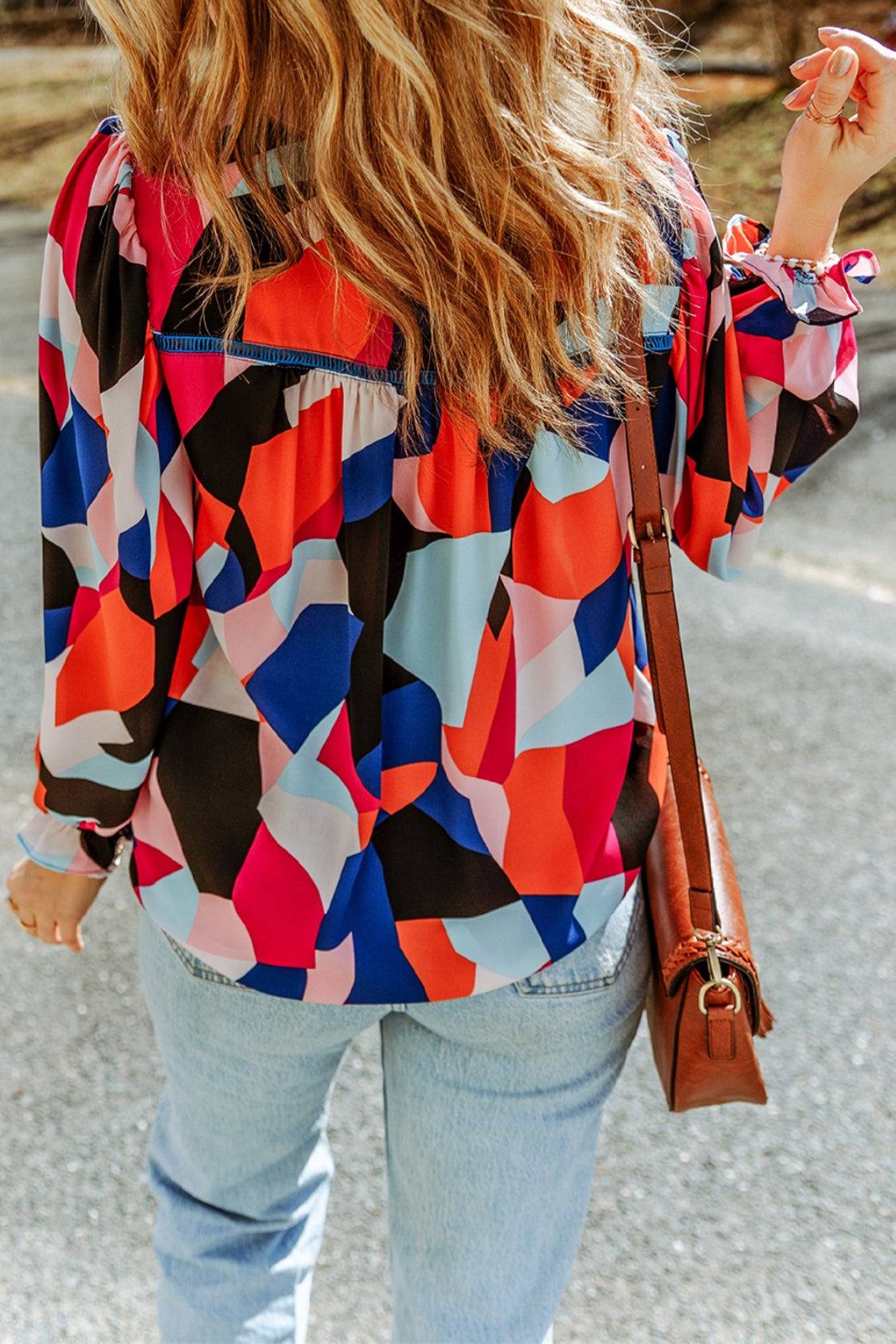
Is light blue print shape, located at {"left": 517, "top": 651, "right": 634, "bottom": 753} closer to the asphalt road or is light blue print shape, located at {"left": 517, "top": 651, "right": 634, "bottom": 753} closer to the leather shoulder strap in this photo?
the leather shoulder strap

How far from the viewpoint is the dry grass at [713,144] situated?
7.40m

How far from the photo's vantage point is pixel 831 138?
3.32ft

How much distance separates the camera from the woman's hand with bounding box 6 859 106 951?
1.28 meters

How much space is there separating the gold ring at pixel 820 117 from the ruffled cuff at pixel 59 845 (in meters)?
0.94

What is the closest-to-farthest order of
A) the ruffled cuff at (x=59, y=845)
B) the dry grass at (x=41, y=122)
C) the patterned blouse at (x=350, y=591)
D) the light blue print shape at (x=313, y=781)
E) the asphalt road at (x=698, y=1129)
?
the patterned blouse at (x=350, y=591) < the light blue print shape at (x=313, y=781) < the ruffled cuff at (x=59, y=845) < the asphalt road at (x=698, y=1129) < the dry grass at (x=41, y=122)

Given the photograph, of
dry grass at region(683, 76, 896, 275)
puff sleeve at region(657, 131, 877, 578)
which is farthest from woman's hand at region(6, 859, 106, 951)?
dry grass at region(683, 76, 896, 275)

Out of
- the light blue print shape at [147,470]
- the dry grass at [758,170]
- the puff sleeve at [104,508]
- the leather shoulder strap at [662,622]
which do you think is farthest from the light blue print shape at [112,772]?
the dry grass at [758,170]

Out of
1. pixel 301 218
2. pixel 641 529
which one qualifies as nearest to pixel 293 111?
pixel 301 218

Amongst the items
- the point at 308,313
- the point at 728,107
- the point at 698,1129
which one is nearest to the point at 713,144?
the point at 728,107

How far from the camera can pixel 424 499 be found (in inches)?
37.4

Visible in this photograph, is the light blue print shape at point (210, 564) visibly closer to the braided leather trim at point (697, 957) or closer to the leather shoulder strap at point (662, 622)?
the leather shoulder strap at point (662, 622)

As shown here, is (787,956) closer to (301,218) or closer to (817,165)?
(817,165)

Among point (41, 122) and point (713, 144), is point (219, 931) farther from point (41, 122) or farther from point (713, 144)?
point (41, 122)

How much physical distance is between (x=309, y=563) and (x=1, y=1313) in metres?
1.36
